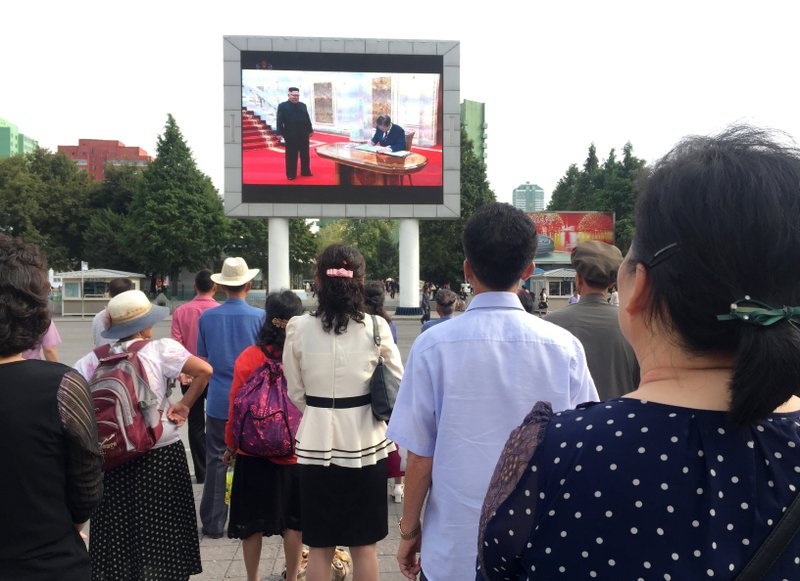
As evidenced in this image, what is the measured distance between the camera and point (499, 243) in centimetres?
245

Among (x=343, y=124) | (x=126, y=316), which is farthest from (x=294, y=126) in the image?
(x=126, y=316)

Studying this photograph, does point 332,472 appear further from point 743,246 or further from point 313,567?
point 743,246

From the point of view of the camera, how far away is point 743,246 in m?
1.12

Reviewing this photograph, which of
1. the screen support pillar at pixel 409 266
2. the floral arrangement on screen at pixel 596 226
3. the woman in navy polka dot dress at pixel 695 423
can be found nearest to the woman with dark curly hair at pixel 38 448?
the woman in navy polka dot dress at pixel 695 423

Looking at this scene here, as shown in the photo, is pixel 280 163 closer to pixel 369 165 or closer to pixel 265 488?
pixel 369 165

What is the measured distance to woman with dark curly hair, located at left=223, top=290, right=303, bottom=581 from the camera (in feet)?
13.5

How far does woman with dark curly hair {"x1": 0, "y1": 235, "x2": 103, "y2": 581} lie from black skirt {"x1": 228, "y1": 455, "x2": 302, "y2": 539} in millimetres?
1790

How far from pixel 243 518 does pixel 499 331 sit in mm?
2497

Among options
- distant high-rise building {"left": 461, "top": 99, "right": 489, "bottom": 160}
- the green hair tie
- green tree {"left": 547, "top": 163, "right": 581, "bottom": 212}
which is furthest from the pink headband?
distant high-rise building {"left": 461, "top": 99, "right": 489, "bottom": 160}

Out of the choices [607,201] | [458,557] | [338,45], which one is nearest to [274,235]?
[338,45]

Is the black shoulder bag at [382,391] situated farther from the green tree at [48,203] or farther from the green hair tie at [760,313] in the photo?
the green tree at [48,203]

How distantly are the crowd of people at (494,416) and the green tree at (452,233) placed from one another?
147 ft

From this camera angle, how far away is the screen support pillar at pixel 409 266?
3088 cm

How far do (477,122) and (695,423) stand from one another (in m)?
122
